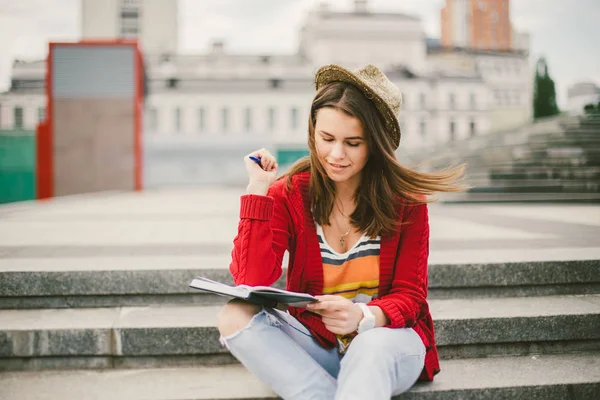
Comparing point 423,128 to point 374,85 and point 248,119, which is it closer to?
point 248,119

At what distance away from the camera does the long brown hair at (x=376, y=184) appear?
1933mm

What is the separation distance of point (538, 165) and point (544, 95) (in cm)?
3993

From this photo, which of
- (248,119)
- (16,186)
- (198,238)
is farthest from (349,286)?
(248,119)

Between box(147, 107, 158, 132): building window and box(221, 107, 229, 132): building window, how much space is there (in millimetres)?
4520

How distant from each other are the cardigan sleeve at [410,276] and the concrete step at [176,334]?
62 cm

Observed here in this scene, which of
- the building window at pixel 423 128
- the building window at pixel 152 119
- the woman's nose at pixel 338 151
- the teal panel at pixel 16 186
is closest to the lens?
the woman's nose at pixel 338 151

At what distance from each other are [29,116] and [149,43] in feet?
36.7

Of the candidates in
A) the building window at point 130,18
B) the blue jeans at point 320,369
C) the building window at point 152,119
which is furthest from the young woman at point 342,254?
the building window at point 130,18

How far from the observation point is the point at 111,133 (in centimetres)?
1617

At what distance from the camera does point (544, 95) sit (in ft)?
149

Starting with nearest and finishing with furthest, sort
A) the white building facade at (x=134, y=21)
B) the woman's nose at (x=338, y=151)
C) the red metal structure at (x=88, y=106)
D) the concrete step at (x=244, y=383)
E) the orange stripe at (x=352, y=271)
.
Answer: the woman's nose at (x=338, y=151) → the orange stripe at (x=352, y=271) → the concrete step at (x=244, y=383) → the red metal structure at (x=88, y=106) → the white building facade at (x=134, y=21)

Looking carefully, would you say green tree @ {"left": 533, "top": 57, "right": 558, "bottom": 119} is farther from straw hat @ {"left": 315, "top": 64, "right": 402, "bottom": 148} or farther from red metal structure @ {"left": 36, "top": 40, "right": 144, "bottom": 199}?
straw hat @ {"left": 315, "top": 64, "right": 402, "bottom": 148}

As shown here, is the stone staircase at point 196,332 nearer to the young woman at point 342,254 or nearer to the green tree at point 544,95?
the young woman at point 342,254

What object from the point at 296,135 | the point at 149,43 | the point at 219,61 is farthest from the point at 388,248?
the point at 149,43
